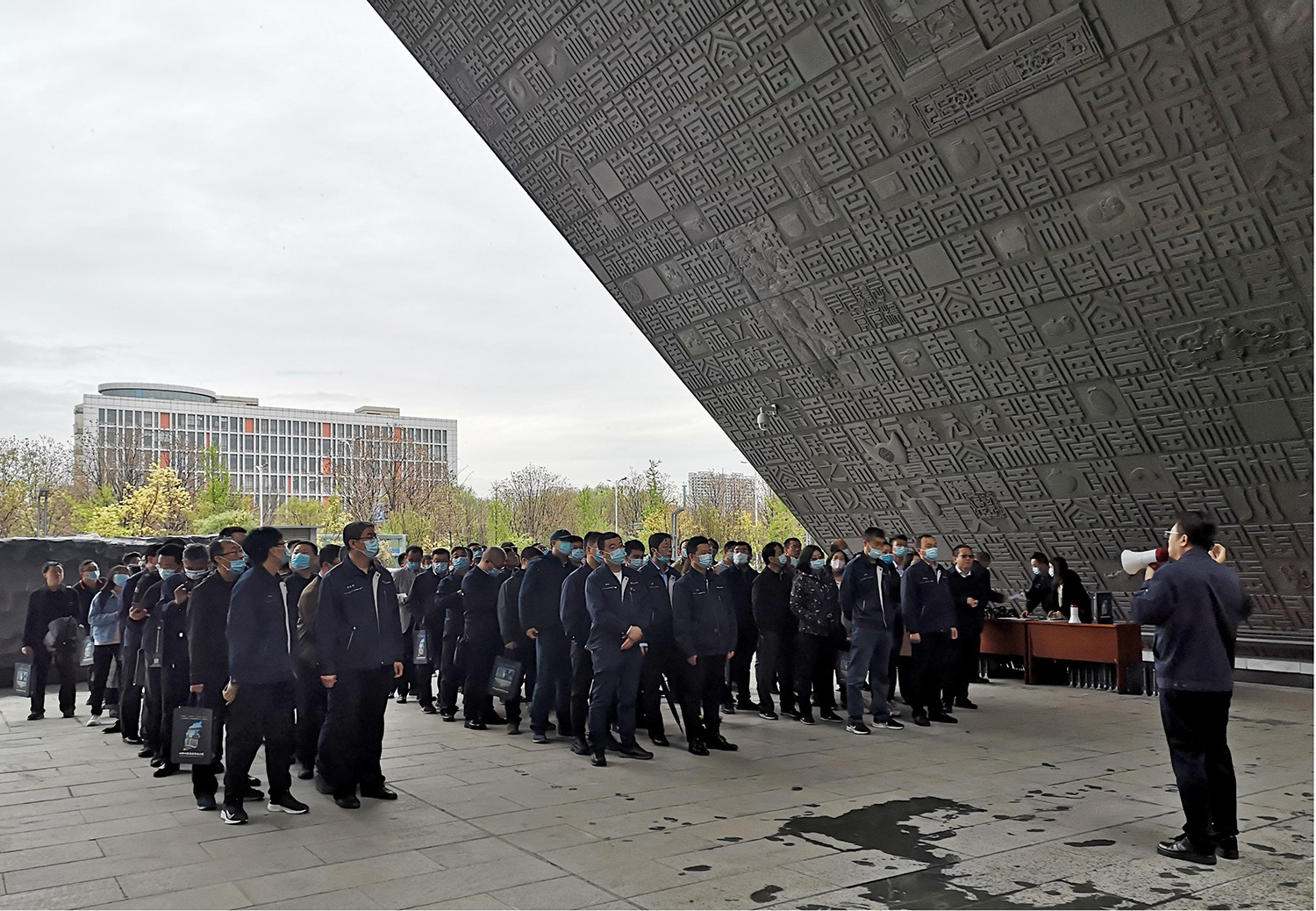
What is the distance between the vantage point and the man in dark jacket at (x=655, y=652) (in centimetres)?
846

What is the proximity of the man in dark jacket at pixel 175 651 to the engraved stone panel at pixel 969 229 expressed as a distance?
26.4 ft

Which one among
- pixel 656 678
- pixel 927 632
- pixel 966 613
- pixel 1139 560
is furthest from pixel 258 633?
pixel 966 613

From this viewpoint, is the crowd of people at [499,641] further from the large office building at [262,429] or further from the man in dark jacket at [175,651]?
the large office building at [262,429]

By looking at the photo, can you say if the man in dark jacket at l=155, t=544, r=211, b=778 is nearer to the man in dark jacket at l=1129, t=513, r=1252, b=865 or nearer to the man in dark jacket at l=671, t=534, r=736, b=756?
the man in dark jacket at l=671, t=534, r=736, b=756

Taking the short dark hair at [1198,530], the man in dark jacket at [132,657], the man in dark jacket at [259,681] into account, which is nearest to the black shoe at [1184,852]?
the short dark hair at [1198,530]

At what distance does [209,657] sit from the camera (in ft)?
21.7

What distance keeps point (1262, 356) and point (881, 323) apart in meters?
4.36

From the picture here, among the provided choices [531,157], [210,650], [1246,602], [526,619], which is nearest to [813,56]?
[531,157]

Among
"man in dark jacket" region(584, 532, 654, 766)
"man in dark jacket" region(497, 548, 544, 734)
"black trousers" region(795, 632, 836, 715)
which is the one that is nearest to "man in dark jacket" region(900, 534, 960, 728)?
"black trousers" region(795, 632, 836, 715)

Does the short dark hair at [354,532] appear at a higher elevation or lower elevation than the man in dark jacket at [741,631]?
higher

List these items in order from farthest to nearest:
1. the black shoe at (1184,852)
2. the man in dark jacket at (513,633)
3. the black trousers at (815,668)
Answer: the black trousers at (815,668), the man in dark jacket at (513,633), the black shoe at (1184,852)

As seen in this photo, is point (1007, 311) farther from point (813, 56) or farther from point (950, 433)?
point (813, 56)

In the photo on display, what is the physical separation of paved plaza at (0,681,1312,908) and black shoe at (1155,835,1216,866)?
0.10 m

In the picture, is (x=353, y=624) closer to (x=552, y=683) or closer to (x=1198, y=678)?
(x=552, y=683)
